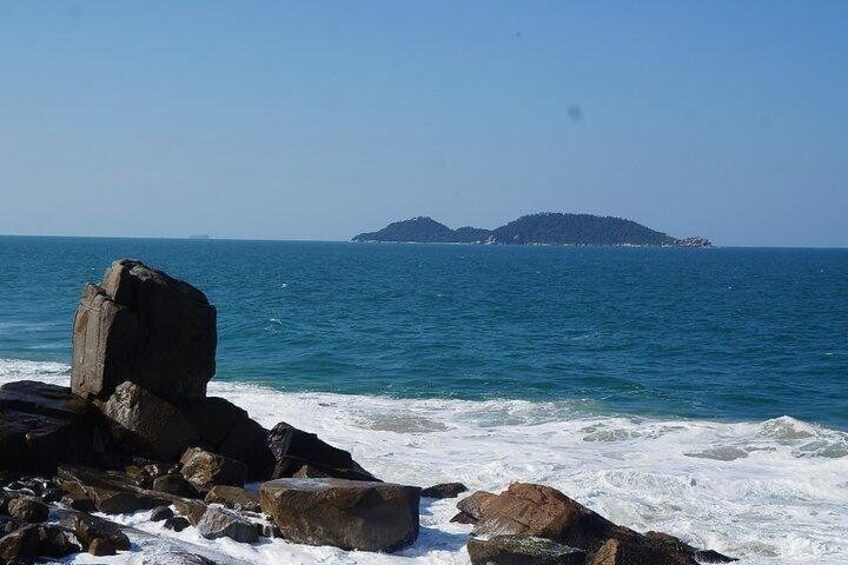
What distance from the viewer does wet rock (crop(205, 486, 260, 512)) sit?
56.0ft

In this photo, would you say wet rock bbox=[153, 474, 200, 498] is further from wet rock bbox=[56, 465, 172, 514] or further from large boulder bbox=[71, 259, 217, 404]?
large boulder bbox=[71, 259, 217, 404]

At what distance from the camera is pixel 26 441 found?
18.0m

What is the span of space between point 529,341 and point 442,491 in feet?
109

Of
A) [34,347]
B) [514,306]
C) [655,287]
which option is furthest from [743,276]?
[34,347]

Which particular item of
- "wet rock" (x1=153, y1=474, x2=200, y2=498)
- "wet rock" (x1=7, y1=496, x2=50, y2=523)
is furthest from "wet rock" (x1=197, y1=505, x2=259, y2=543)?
"wet rock" (x1=7, y1=496, x2=50, y2=523)

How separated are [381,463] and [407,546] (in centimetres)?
700

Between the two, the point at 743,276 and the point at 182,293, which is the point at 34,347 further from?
the point at 743,276

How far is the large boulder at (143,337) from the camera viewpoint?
65.7ft

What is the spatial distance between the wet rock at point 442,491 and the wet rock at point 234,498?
350 centimetres

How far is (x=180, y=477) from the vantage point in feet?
58.7

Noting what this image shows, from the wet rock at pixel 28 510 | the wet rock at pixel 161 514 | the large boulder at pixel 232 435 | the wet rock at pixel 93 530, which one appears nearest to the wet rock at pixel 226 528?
the wet rock at pixel 161 514

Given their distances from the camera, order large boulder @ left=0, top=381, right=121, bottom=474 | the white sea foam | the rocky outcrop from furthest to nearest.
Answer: large boulder @ left=0, top=381, right=121, bottom=474 < the white sea foam < the rocky outcrop

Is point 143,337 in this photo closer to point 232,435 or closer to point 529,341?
point 232,435

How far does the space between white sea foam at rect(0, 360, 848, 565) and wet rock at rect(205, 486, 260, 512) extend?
4.21 ft
